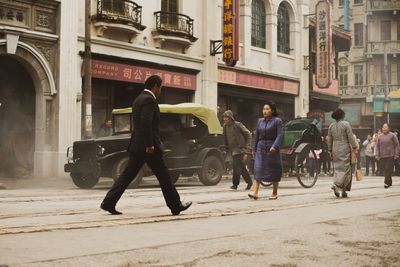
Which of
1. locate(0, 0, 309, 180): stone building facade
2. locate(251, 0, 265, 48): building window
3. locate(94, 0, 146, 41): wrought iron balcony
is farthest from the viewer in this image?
locate(251, 0, 265, 48): building window

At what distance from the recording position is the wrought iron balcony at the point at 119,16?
19547 mm

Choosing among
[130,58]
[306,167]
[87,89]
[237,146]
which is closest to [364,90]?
[130,58]

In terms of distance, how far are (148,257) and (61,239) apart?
1193 mm

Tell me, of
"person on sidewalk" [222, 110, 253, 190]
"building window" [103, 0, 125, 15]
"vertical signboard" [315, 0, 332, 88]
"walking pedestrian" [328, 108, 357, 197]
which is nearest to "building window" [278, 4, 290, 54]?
"vertical signboard" [315, 0, 332, 88]

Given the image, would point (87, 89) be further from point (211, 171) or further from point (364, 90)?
point (364, 90)

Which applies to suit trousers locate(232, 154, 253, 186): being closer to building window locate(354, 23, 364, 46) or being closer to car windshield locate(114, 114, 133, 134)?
car windshield locate(114, 114, 133, 134)

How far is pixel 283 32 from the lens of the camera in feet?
97.1

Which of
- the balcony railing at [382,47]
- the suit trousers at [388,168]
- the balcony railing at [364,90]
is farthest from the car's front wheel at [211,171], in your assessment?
the balcony railing at [382,47]

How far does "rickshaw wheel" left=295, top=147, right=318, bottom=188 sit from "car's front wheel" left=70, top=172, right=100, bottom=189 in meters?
4.76

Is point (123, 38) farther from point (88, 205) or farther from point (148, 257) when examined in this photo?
point (148, 257)

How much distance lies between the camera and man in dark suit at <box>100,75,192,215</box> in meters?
7.48

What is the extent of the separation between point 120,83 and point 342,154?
11090mm

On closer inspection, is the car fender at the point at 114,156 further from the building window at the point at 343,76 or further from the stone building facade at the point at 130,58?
the building window at the point at 343,76

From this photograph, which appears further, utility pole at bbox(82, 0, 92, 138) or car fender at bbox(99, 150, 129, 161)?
utility pole at bbox(82, 0, 92, 138)
